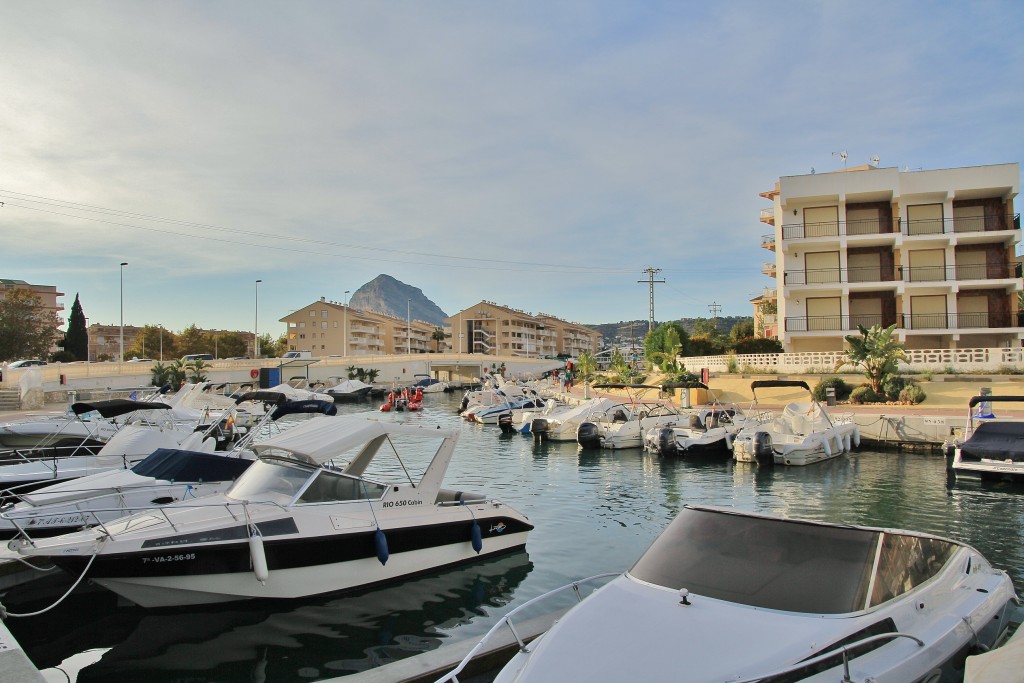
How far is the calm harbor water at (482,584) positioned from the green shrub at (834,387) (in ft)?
43.5

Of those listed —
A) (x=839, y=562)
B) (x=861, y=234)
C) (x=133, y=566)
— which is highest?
(x=861, y=234)

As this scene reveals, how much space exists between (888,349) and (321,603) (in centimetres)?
3520

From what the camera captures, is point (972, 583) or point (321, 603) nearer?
point (972, 583)

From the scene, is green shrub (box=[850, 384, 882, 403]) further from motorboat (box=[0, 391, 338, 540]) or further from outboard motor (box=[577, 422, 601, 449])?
motorboat (box=[0, 391, 338, 540])

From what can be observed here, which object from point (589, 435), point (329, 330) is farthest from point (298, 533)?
point (329, 330)

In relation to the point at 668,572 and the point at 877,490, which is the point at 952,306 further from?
the point at 668,572

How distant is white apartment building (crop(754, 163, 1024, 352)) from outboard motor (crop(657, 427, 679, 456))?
28.5 meters

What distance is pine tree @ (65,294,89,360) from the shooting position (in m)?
89.6

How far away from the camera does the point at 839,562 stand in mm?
5914

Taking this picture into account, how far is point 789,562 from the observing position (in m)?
6.00

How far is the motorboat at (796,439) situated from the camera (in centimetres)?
2516

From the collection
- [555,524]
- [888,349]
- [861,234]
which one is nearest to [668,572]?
[555,524]

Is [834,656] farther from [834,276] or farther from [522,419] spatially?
[834,276]

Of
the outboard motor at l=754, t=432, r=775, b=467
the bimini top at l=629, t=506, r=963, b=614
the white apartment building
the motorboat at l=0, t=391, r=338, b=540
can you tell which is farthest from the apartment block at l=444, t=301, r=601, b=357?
the bimini top at l=629, t=506, r=963, b=614
